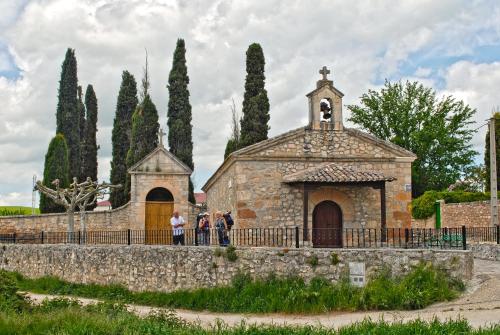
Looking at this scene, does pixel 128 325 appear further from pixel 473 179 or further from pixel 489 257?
pixel 473 179

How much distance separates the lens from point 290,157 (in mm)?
20328

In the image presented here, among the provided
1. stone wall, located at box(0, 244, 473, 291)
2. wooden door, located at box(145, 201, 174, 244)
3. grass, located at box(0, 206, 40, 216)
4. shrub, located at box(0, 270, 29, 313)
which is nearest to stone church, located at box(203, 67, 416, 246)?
stone wall, located at box(0, 244, 473, 291)

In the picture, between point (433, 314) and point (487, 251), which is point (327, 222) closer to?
point (487, 251)

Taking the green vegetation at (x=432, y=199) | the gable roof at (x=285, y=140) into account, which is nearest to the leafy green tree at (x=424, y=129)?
the green vegetation at (x=432, y=199)

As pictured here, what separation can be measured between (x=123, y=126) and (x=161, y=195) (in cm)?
1131

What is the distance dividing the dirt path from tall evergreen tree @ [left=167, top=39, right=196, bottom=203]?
1965 cm

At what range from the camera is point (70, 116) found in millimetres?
42062

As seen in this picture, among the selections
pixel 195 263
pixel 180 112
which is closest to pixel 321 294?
pixel 195 263

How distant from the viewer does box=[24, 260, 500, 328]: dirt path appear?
1174 centimetres

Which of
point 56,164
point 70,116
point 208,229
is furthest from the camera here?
point 70,116

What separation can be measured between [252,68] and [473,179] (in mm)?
20277

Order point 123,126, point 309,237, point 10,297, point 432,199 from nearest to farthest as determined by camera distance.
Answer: point 10,297 → point 309,237 → point 432,199 → point 123,126

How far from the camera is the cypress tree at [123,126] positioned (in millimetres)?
37562

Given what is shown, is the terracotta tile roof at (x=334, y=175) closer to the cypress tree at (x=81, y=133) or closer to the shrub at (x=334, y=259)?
the shrub at (x=334, y=259)
